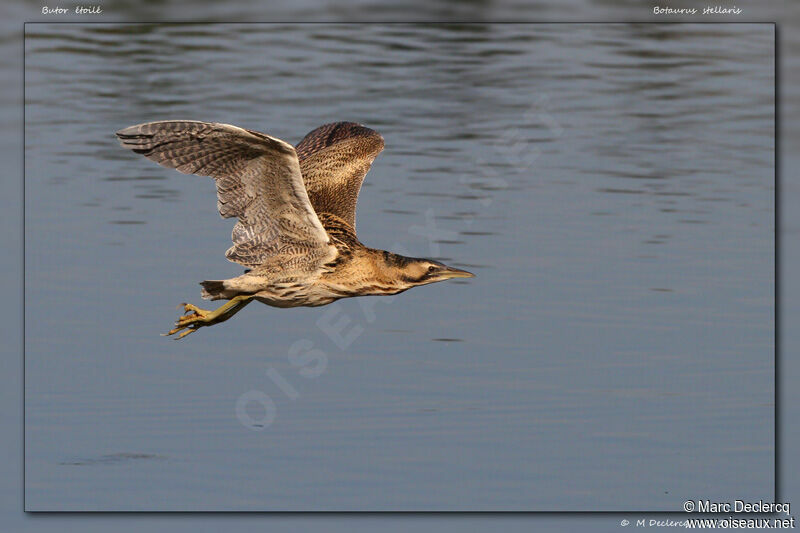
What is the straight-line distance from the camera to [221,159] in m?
8.62

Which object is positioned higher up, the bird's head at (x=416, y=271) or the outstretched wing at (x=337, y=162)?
the outstretched wing at (x=337, y=162)

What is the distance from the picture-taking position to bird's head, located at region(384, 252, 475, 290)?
30.4 ft

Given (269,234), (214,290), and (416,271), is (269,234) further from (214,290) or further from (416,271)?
(416,271)

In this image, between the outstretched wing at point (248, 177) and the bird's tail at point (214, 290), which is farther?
the bird's tail at point (214, 290)

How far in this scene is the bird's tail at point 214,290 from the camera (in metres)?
8.84

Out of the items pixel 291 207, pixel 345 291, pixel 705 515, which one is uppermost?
pixel 291 207

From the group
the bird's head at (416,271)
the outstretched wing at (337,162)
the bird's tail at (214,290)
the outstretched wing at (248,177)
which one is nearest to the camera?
the outstretched wing at (248,177)

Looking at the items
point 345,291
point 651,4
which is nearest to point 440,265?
point 345,291

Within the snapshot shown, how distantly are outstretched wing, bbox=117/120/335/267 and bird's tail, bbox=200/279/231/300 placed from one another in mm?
252

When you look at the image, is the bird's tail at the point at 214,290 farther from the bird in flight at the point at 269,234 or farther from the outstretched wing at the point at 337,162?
the outstretched wing at the point at 337,162

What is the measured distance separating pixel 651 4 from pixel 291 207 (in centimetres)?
355

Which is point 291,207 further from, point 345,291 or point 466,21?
point 466,21

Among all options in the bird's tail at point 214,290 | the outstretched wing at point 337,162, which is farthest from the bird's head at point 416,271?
the bird's tail at point 214,290

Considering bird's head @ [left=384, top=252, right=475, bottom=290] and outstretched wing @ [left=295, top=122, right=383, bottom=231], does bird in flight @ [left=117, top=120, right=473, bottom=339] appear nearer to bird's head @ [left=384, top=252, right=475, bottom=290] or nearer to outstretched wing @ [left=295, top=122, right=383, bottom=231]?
bird's head @ [left=384, top=252, right=475, bottom=290]
